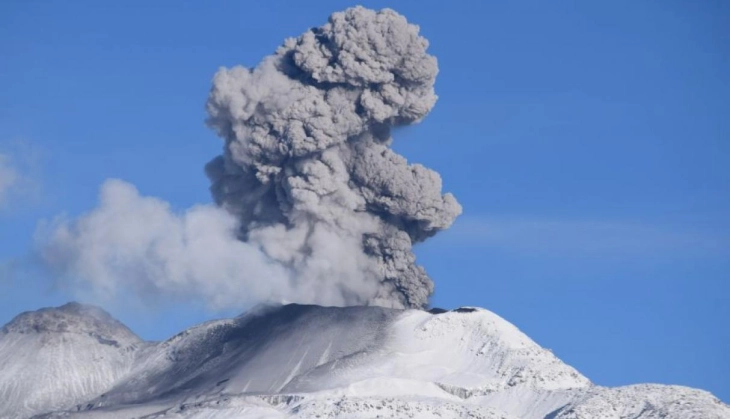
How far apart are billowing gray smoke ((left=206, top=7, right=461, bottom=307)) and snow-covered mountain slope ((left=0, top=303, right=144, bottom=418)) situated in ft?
40.1

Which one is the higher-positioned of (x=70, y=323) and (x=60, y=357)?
(x=70, y=323)

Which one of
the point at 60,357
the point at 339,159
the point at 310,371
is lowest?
the point at 310,371

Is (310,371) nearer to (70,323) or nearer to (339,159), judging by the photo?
(339,159)

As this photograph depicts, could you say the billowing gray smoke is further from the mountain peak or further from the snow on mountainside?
the mountain peak

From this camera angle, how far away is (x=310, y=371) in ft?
467

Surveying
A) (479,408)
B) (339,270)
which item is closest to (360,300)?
(339,270)

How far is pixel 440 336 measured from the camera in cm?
14750

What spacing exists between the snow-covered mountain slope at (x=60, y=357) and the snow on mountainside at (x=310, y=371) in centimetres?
9

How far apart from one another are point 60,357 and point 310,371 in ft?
65.7

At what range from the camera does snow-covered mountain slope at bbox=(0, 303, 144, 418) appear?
485 feet

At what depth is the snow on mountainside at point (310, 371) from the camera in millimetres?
132375

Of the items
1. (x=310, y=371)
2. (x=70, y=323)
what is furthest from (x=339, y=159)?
(x=70, y=323)

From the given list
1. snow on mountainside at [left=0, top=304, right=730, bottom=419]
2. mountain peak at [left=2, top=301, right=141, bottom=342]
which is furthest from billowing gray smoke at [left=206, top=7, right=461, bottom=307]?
mountain peak at [left=2, top=301, right=141, bottom=342]

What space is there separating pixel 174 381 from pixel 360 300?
1532 cm
